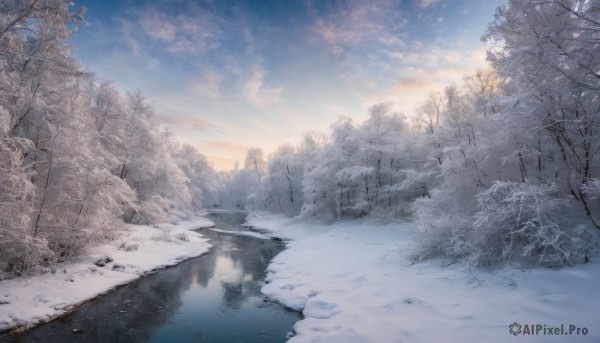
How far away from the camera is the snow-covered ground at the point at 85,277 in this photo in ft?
30.7

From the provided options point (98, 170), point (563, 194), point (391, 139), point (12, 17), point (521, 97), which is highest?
point (391, 139)

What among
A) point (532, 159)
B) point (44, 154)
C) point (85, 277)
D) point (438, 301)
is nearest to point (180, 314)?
point (85, 277)

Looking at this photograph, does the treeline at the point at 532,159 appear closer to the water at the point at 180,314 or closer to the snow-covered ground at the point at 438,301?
the snow-covered ground at the point at 438,301

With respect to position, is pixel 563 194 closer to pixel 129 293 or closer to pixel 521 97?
pixel 521 97

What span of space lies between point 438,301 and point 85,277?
13.4m

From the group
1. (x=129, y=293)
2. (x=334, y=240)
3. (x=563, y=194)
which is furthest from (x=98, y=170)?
(x=563, y=194)

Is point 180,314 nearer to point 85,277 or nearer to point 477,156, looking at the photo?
point 85,277

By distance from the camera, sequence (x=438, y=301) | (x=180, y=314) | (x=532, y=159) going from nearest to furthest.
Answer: (x=438, y=301) < (x=180, y=314) < (x=532, y=159)

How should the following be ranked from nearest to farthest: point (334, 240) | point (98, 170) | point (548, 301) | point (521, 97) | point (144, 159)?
point (548, 301) < point (521, 97) < point (98, 170) < point (334, 240) < point (144, 159)

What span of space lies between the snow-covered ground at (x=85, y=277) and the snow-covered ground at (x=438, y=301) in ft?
22.6

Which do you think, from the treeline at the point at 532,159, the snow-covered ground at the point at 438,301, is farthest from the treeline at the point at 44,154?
the treeline at the point at 532,159

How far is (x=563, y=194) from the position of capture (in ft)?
33.2

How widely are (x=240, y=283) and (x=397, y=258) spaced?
745 cm

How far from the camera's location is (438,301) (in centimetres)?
877
